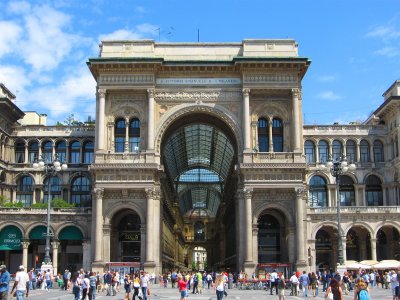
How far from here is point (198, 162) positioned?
11600 centimetres

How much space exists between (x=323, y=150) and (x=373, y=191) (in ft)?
27.3

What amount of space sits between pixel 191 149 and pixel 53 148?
1072 inches

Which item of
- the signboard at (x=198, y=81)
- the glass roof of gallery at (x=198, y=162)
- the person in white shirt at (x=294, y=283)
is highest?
the signboard at (x=198, y=81)

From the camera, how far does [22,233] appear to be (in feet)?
238

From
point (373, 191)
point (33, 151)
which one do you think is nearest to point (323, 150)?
point (373, 191)

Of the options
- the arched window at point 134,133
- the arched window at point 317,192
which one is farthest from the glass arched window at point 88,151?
the arched window at point 317,192

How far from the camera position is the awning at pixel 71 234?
72812 millimetres

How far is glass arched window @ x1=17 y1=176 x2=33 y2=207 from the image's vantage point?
270ft

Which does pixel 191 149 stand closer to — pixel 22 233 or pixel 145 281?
pixel 22 233

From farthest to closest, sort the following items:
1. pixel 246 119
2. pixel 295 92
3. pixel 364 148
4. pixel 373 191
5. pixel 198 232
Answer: pixel 198 232, pixel 364 148, pixel 373 191, pixel 295 92, pixel 246 119

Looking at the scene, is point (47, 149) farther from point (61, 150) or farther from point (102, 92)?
point (102, 92)

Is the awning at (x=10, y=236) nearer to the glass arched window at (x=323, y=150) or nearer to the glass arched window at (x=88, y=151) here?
the glass arched window at (x=88, y=151)

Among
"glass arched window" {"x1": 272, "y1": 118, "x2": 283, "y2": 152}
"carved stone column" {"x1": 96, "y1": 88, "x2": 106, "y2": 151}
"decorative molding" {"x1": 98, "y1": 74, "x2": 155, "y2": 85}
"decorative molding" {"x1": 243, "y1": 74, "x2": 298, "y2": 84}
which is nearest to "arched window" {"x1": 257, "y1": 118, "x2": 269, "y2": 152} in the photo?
"glass arched window" {"x1": 272, "y1": 118, "x2": 283, "y2": 152}

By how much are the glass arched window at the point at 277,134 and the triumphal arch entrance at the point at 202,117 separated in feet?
0.34
